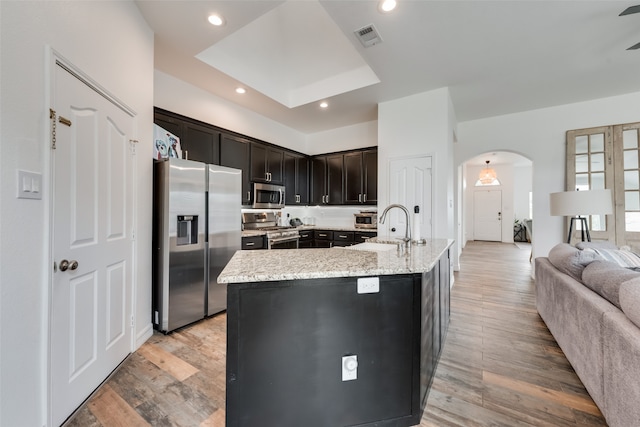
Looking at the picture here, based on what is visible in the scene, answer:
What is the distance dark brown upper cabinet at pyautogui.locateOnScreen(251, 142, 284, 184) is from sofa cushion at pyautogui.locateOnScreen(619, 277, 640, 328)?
3.96m

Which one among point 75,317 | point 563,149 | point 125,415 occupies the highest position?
point 563,149

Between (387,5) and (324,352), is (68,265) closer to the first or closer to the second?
(324,352)

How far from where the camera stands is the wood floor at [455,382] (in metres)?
1.48

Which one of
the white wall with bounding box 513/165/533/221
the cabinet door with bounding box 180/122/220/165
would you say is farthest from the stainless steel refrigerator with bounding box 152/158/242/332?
the white wall with bounding box 513/165/533/221

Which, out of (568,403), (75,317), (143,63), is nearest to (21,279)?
(75,317)

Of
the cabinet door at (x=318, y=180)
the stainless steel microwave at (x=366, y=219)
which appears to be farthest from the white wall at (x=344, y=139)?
the stainless steel microwave at (x=366, y=219)

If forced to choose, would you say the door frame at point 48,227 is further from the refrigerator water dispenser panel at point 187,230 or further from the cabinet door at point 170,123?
the cabinet door at point 170,123

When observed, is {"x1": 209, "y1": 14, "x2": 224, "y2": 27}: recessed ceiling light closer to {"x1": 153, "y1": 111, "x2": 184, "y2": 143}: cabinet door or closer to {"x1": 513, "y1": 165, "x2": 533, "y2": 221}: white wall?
{"x1": 153, "y1": 111, "x2": 184, "y2": 143}: cabinet door

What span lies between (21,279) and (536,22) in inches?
163

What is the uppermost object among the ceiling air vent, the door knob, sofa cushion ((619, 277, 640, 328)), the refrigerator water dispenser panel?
the ceiling air vent

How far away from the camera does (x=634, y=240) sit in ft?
12.4

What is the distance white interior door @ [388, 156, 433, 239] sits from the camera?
3.75 m

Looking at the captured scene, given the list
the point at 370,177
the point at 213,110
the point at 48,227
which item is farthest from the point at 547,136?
the point at 48,227

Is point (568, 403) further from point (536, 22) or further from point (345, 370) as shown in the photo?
point (536, 22)
